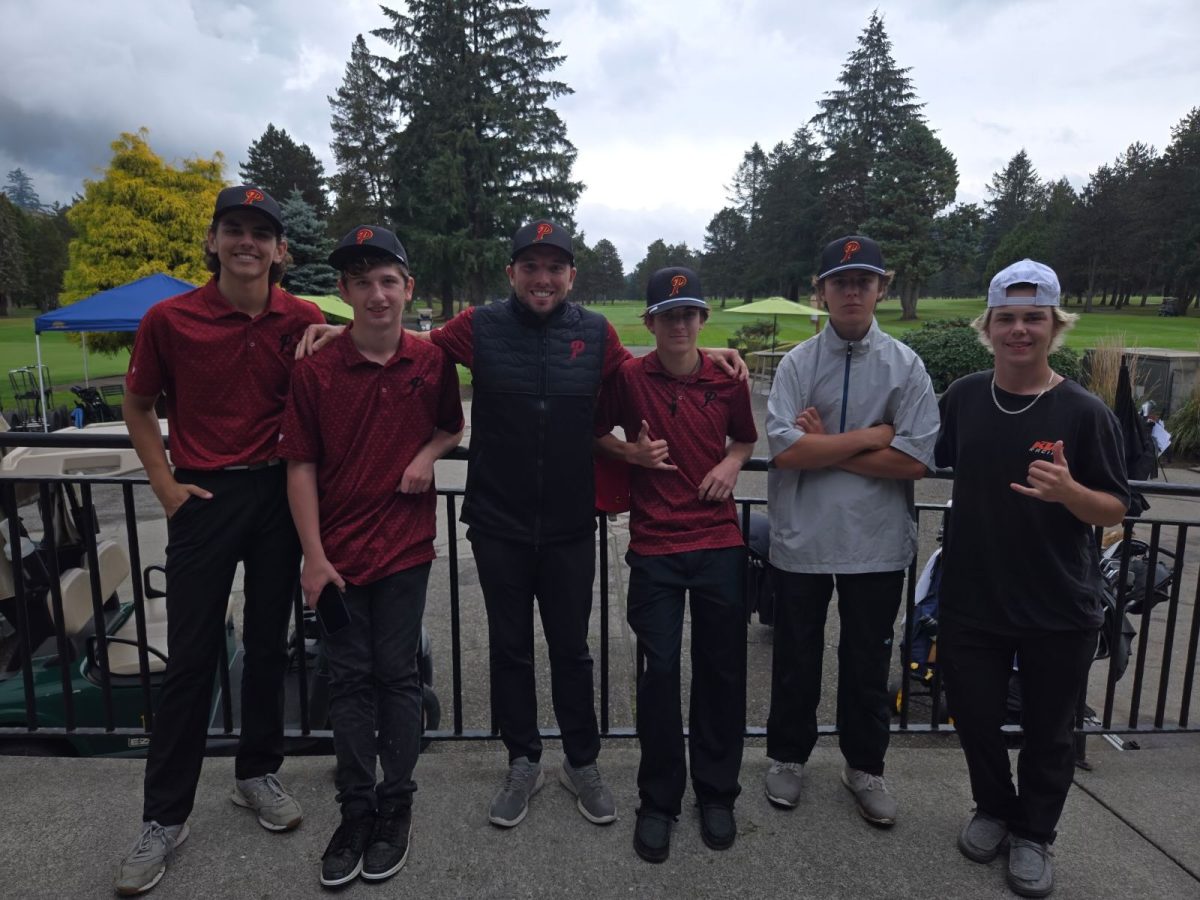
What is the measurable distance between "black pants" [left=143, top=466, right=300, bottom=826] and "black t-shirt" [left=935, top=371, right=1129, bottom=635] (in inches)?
87.4

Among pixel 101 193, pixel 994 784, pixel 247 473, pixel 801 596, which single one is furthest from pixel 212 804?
pixel 101 193

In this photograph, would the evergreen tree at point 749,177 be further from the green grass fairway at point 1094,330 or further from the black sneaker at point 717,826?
the black sneaker at point 717,826

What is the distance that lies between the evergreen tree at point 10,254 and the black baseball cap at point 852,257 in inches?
2798

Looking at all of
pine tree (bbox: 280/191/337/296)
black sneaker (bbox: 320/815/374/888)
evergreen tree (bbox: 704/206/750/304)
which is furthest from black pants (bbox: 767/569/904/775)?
evergreen tree (bbox: 704/206/750/304)

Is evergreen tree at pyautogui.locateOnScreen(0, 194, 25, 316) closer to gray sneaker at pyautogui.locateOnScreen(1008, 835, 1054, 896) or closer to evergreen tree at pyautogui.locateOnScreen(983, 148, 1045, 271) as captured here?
gray sneaker at pyautogui.locateOnScreen(1008, 835, 1054, 896)

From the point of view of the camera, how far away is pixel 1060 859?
2.40 metres

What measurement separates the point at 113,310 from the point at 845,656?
13379mm

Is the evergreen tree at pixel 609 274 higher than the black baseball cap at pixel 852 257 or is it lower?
higher

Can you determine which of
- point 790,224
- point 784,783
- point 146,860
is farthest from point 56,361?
point 790,224

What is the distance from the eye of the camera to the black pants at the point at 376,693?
2.29 meters

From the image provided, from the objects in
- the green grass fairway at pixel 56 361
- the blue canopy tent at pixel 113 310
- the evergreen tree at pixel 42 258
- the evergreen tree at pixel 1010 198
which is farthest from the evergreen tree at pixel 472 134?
the evergreen tree at pixel 1010 198

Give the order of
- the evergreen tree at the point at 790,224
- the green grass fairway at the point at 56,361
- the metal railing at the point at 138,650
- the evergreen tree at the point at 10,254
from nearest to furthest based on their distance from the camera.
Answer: the metal railing at the point at 138,650
the green grass fairway at the point at 56,361
the evergreen tree at the point at 790,224
the evergreen tree at the point at 10,254

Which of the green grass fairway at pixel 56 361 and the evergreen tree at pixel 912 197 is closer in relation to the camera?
the green grass fairway at pixel 56 361

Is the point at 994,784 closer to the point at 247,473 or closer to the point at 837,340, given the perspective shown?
the point at 837,340
